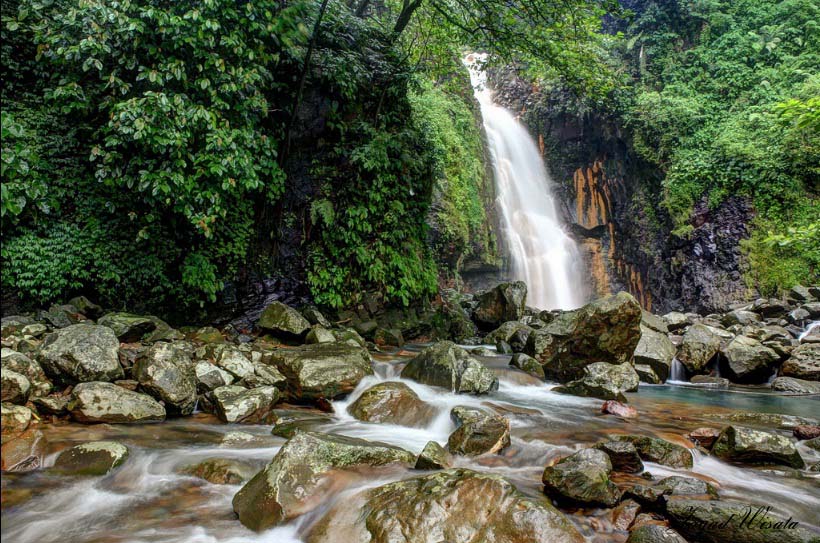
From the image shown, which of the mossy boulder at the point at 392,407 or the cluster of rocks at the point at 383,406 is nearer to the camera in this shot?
the cluster of rocks at the point at 383,406

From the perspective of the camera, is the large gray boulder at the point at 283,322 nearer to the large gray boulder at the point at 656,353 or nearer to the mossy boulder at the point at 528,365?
the mossy boulder at the point at 528,365

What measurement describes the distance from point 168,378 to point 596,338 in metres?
6.21

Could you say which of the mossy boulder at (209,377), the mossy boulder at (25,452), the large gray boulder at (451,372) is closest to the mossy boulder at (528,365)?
the large gray boulder at (451,372)

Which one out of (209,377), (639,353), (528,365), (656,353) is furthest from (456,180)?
(209,377)

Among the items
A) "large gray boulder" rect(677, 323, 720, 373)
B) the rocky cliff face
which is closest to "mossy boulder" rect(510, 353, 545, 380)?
"large gray boulder" rect(677, 323, 720, 373)

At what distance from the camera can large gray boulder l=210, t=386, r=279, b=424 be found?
5.07 metres

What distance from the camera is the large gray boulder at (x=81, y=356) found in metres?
4.81

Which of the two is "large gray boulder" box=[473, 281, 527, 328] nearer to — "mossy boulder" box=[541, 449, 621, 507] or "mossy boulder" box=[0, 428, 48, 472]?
"mossy boulder" box=[541, 449, 621, 507]

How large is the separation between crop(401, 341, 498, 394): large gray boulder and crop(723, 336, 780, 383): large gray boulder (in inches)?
193

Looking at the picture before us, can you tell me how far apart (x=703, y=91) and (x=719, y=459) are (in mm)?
19007

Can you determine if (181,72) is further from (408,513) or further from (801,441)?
(801,441)

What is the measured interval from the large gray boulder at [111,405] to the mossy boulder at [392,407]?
83.2 inches

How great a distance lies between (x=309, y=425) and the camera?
5070 millimetres

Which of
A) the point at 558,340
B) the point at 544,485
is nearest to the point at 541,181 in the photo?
the point at 558,340
